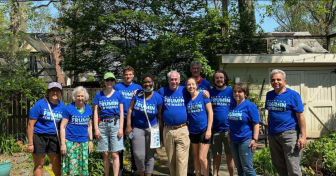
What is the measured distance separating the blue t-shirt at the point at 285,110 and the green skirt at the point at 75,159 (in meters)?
2.67

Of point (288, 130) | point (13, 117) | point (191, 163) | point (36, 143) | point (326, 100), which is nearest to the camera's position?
point (288, 130)

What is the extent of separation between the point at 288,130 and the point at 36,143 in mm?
3388

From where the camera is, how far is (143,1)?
885 centimetres

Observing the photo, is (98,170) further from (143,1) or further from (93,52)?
(143,1)

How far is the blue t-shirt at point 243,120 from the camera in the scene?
4109 mm

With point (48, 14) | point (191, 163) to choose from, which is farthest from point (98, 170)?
point (48, 14)

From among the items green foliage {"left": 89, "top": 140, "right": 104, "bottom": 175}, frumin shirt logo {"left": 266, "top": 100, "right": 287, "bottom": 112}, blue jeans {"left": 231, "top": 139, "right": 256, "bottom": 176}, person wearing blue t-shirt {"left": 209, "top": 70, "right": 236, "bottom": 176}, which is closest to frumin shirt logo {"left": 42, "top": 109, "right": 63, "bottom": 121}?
green foliage {"left": 89, "top": 140, "right": 104, "bottom": 175}

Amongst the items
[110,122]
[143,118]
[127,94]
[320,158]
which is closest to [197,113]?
[143,118]

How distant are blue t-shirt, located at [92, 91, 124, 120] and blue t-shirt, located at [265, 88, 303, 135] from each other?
85.4 inches

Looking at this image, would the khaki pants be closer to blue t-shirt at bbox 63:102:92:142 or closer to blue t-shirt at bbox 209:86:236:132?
blue t-shirt at bbox 209:86:236:132

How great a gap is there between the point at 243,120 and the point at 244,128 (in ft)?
0.37

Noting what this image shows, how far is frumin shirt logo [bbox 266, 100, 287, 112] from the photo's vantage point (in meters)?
3.95

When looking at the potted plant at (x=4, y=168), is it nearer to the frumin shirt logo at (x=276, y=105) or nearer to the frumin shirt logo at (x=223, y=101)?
the frumin shirt logo at (x=223, y=101)

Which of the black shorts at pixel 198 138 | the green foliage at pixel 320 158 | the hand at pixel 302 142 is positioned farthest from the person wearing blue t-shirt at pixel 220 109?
the green foliage at pixel 320 158
